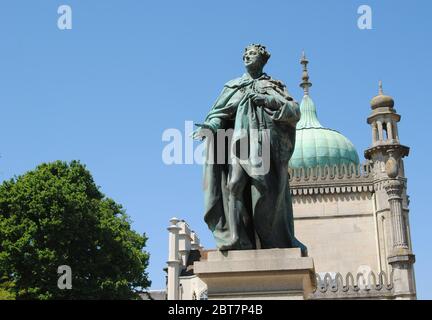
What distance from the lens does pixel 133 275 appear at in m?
37.1

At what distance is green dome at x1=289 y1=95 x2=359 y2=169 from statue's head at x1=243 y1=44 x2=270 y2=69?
1693 inches

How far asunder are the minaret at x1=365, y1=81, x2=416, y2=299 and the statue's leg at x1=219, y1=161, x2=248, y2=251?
129 feet

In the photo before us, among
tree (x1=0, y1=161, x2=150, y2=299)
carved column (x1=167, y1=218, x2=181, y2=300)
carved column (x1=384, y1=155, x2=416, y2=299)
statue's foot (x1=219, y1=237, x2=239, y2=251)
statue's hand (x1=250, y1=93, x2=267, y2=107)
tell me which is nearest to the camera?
statue's foot (x1=219, y1=237, x2=239, y2=251)

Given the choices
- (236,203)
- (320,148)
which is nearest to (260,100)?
(236,203)

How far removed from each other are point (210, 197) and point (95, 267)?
27809 mm

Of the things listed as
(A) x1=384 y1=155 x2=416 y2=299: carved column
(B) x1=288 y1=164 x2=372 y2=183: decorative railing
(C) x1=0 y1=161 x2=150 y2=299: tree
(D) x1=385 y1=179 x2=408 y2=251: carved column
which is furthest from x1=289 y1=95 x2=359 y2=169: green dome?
(C) x1=0 y1=161 x2=150 y2=299: tree

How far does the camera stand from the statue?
8586 millimetres

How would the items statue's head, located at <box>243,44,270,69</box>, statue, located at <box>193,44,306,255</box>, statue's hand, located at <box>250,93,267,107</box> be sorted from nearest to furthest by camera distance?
statue, located at <box>193,44,306,255</box>, statue's hand, located at <box>250,93,267,107</box>, statue's head, located at <box>243,44,270,69</box>

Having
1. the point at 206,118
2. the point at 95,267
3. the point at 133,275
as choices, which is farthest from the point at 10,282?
the point at 206,118

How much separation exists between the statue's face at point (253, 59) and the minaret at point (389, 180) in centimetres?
3894

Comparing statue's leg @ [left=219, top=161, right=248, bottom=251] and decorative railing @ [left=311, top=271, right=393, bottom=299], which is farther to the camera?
decorative railing @ [left=311, top=271, right=393, bottom=299]

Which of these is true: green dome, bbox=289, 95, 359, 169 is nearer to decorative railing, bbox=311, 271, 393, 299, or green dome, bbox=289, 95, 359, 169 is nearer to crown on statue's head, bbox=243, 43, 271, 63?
decorative railing, bbox=311, 271, 393, 299

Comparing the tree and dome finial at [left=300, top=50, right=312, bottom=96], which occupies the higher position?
dome finial at [left=300, top=50, right=312, bottom=96]

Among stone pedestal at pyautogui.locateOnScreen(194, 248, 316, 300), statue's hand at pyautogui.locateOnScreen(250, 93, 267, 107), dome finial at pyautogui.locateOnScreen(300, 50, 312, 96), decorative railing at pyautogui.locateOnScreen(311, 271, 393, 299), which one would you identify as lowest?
stone pedestal at pyautogui.locateOnScreen(194, 248, 316, 300)
